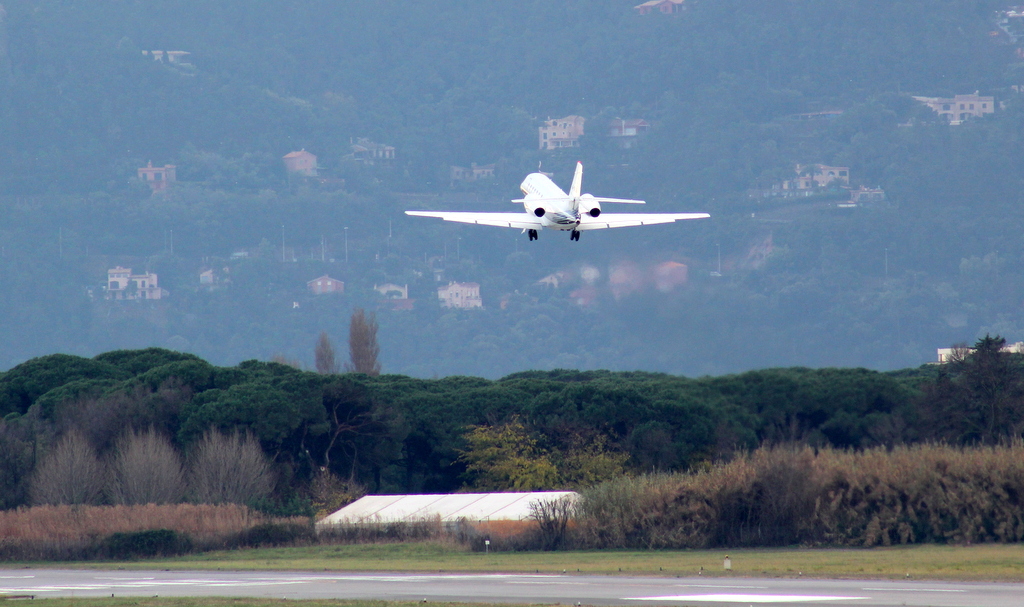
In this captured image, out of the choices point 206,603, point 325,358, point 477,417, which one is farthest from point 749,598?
point 325,358

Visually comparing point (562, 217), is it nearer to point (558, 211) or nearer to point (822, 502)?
point (558, 211)

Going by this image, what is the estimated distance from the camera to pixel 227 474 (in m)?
97.8

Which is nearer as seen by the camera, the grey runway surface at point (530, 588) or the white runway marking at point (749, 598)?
the white runway marking at point (749, 598)

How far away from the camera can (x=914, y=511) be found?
207 ft

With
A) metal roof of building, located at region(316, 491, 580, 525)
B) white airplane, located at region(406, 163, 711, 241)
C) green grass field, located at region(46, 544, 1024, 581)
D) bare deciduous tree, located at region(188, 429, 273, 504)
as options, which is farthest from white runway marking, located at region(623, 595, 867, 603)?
bare deciduous tree, located at region(188, 429, 273, 504)

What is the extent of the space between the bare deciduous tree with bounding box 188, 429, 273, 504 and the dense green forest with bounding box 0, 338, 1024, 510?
213 centimetres

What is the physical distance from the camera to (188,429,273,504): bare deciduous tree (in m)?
96.5

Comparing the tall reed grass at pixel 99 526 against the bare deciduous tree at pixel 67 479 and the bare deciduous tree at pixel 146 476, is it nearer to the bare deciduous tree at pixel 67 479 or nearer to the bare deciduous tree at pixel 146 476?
the bare deciduous tree at pixel 146 476

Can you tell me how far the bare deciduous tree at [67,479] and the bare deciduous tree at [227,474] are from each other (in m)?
6.87

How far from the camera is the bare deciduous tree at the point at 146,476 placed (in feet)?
310

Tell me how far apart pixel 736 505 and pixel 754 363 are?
218ft

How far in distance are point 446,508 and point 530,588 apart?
110ft

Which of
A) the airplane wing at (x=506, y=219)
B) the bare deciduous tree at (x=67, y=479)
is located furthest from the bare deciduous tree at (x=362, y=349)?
the airplane wing at (x=506, y=219)

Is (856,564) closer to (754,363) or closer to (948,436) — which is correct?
(948,436)
